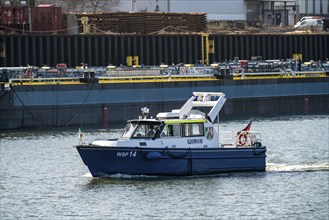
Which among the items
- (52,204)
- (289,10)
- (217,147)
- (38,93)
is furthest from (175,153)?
(289,10)

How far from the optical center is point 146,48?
310ft

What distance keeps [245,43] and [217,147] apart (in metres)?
48.2

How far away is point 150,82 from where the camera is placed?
271ft

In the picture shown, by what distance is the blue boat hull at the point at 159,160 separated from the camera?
51.8m

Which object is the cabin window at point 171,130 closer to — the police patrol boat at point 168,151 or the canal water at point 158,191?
the police patrol boat at point 168,151

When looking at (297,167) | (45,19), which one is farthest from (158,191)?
(45,19)

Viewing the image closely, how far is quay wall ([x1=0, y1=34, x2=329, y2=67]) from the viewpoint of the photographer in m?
88.1

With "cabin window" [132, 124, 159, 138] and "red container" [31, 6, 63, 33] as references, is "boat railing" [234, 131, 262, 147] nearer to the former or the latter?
"cabin window" [132, 124, 159, 138]

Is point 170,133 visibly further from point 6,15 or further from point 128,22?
point 128,22

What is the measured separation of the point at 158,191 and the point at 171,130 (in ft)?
11.6

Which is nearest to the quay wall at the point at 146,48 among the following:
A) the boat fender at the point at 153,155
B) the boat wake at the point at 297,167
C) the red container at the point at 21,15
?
the red container at the point at 21,15

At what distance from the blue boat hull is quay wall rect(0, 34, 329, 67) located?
36126mm

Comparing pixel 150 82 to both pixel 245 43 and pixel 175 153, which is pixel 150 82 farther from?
pixel 175 153

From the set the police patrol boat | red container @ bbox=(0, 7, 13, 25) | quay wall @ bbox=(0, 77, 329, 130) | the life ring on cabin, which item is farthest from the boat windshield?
red container @ bbox=(0, 7, 13, 25)
